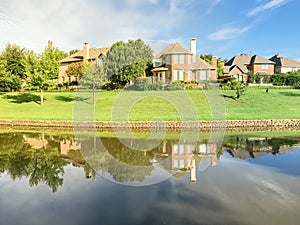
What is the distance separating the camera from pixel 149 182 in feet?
32.1

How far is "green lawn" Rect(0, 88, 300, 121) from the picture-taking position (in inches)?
1001

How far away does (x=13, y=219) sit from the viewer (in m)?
6.89

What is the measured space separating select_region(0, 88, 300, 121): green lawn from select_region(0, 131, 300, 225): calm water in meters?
9.18

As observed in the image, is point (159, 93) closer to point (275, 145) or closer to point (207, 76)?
point (207, 76)

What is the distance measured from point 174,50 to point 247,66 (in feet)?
82.5

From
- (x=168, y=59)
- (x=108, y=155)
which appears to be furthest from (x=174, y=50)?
(x=108, y=155)

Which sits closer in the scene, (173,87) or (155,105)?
(155,105)

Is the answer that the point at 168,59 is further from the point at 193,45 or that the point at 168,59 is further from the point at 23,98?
the point at 23,98

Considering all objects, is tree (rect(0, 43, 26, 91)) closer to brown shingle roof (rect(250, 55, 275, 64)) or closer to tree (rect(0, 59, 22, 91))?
tree (rect(0, 59, 22, 91))

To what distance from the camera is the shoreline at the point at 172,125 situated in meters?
21.7

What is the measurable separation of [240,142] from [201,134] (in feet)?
10.2

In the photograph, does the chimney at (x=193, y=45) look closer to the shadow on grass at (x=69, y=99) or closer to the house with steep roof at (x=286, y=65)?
the shadow on grass at (x=69, y=99)

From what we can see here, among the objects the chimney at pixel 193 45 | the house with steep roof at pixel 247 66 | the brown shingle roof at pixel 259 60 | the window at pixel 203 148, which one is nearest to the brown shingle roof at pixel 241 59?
the house with steep roof at pixel 247 66

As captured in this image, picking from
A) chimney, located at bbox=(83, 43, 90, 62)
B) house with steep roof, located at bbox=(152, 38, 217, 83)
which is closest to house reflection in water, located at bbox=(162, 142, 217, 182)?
house with steep roof, located at bbox=(152, 38, 217, 83)
